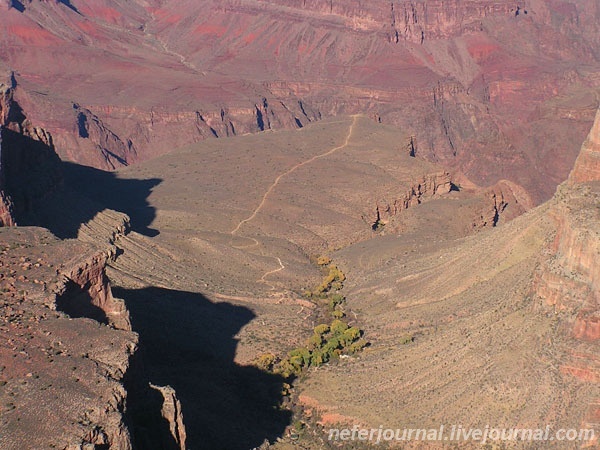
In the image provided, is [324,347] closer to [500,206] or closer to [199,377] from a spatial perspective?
[199,377]

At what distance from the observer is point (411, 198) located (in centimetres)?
10356

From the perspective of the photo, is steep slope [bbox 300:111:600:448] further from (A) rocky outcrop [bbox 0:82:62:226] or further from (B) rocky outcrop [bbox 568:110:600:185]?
(A) rocky outcrop [bbox 0:82:62:226]

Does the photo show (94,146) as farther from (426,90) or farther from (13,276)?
(13,276)

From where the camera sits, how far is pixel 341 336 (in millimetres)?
67625

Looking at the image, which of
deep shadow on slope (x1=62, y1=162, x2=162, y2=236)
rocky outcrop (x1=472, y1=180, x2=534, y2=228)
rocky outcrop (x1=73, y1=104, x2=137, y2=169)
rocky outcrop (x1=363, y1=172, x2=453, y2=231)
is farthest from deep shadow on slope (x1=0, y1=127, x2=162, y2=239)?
rocky outcrop (x1=73, y1=104, x2=137, y2=169)

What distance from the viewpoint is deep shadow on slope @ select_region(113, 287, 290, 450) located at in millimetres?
44472

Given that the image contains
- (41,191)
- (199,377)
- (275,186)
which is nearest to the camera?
(199,377)

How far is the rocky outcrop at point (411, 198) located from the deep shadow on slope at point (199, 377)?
3127 cm

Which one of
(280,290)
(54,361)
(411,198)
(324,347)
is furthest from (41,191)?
(411,198)

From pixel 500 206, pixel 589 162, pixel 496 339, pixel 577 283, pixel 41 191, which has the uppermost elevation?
pixel 589 162

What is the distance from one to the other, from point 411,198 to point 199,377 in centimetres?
4898

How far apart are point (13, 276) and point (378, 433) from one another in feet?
63.0

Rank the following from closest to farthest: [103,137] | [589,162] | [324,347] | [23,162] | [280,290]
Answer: [589,162] < [324,347] < [23,162] < [280,290] < [103,137]

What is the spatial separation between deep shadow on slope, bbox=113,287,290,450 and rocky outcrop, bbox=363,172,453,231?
3127cm
